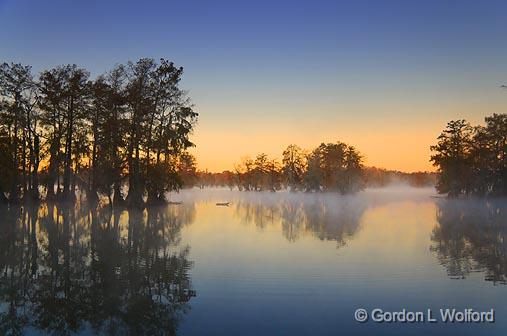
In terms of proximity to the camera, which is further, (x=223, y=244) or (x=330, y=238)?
(x=330, y=238)

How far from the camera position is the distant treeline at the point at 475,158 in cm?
7833

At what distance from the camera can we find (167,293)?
1193 cm

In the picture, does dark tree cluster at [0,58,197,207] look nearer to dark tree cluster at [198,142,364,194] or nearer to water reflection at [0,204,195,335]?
water reflection at [0,204,195,335]

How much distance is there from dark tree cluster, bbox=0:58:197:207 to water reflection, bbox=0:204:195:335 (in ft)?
73.1

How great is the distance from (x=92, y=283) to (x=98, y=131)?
39.7 meters

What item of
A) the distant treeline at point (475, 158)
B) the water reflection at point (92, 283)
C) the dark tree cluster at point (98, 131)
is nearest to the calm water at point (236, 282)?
the water reflection at point (92, 283)

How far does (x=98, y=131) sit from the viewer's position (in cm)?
4953

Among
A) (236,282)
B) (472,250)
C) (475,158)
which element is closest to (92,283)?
(236,282)

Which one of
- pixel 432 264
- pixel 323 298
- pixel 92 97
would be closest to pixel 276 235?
pixel 432 264

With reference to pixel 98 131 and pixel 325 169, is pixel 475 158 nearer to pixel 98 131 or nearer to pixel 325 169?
pixel 325 169

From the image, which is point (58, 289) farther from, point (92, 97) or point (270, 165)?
point (270, 165)

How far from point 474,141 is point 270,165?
220 ft

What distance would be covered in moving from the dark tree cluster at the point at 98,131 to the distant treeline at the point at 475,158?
5476 cm

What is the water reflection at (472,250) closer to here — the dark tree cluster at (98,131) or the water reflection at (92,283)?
the water reflection at (92,283)
